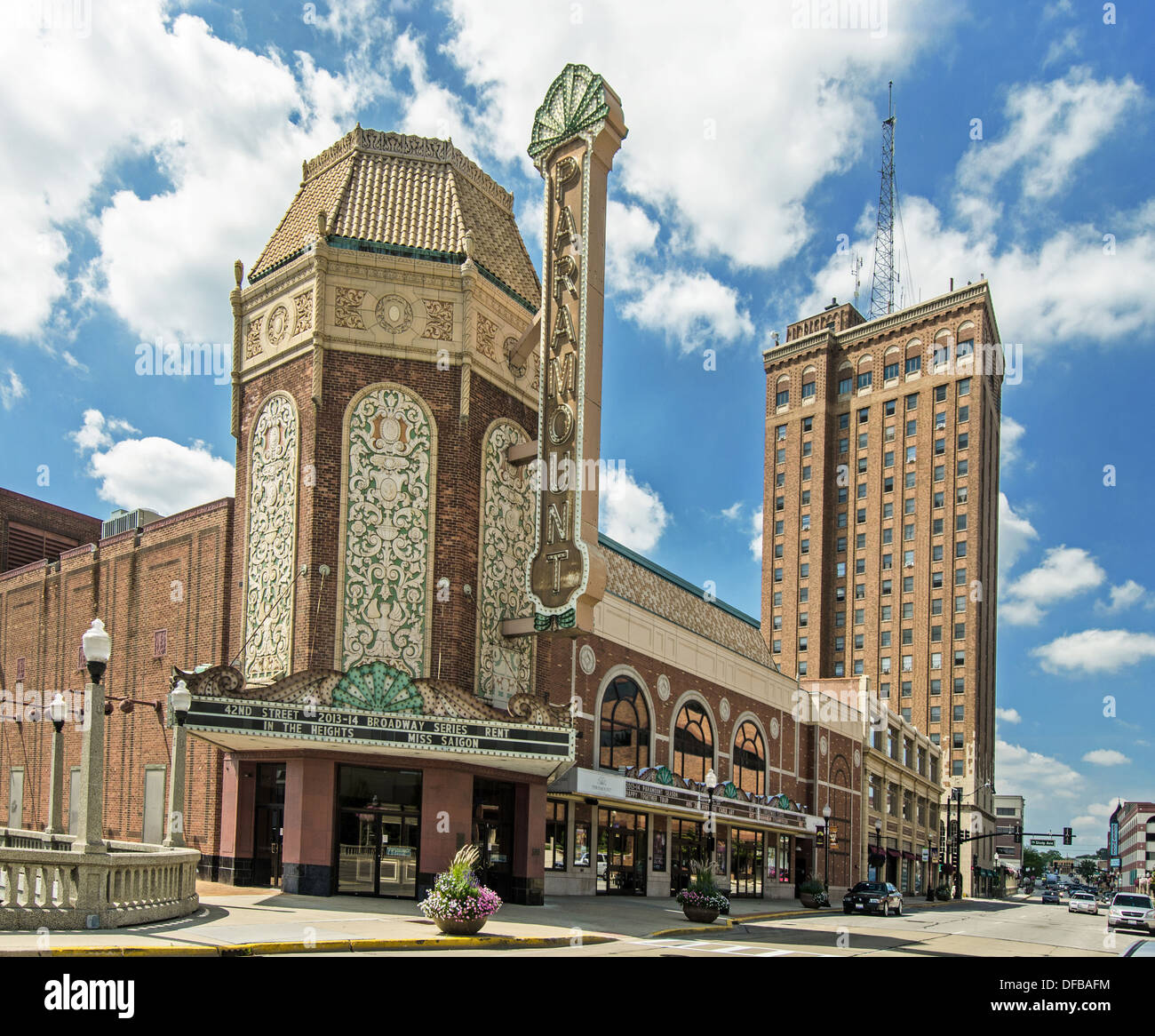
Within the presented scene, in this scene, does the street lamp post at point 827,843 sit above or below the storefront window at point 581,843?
below

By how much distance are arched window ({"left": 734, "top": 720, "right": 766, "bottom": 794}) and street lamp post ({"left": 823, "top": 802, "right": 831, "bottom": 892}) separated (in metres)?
5.39

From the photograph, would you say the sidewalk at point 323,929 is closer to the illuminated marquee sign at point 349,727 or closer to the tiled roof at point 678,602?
the illuminated marquee sign at point 349,727

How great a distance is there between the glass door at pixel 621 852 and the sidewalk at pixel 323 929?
556 cm

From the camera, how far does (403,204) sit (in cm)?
2958

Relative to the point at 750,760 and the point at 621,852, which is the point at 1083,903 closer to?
the point at 750,760

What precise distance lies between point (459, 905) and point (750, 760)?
103ft

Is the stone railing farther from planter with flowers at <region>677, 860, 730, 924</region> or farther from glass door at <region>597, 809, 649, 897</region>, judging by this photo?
glass door at <region>597, 809, 649, 897</region>

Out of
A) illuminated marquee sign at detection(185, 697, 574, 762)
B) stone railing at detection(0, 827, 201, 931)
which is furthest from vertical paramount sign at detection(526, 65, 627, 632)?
stone railing at detection(0, 827, 201, 931)

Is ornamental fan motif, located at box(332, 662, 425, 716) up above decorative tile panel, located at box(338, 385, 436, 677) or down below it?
below

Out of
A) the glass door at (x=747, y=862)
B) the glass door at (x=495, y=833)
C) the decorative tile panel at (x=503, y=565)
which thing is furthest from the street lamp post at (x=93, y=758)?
the glass door at (x=747, y=862)

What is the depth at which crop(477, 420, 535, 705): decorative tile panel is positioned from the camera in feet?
92.4

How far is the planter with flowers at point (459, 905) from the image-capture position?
19.6 meters

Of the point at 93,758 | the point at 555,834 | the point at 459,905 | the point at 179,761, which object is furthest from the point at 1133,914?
the point at 93,758
